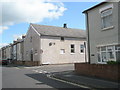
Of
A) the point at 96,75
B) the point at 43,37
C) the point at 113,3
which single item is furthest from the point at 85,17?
the point at 43,37

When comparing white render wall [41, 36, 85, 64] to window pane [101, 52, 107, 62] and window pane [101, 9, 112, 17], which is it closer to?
window pane [101, 52, 107, 62]

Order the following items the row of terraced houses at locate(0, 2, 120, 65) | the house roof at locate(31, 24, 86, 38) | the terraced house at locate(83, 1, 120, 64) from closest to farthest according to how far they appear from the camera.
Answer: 1. the terraced house at locate(83, 1, 120, 64)
2. the row of terraced houses at locate(0, 2, 120, 65)
3. the house roof at locate(31, 24, 86, 38)

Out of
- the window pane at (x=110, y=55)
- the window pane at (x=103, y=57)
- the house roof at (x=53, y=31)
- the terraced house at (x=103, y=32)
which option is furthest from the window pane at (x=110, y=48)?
the house roof at (x=53, y=31)

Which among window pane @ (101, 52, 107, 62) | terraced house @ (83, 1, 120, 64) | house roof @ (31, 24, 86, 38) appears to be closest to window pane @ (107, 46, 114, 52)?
terraced house @ (83, 1, 120, 64)

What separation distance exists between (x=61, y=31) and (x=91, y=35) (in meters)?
18.0

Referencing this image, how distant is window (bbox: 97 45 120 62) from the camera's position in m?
12.5

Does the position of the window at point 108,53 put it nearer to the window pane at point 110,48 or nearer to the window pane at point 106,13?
the window pane at point 110,48

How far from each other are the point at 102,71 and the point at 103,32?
369 cm

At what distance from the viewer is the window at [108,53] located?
12.5m

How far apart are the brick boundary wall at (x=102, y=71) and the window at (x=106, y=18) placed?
3.57 meters

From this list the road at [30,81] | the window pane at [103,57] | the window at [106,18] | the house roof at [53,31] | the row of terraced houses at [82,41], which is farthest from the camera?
the house roof at [53,31]

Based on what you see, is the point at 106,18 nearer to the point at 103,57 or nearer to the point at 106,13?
the point at 106,13

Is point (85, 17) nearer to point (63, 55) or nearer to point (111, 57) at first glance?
point (111, 57)

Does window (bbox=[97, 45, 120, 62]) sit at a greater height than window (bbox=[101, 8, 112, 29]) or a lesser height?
lesser
